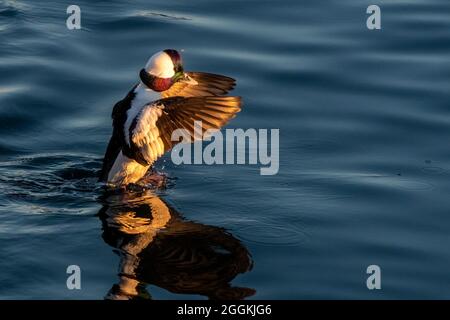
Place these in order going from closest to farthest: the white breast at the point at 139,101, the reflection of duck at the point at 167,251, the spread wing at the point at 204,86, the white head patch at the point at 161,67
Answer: the reflection of duck at the point at 167,251 < the white breast at the point at 139,101 < the white head patch at the point at 161,67 < the spread wing at the point at 204,86

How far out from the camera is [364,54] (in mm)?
12883

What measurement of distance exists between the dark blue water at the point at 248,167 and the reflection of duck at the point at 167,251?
2cm

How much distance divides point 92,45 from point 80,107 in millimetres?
1811

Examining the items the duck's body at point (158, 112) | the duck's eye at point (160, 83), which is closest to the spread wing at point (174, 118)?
the duck's body at point (158, 112)

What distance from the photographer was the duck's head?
987cm

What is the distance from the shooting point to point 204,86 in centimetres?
1027

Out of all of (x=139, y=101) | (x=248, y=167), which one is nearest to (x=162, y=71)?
(x=139, y=101)

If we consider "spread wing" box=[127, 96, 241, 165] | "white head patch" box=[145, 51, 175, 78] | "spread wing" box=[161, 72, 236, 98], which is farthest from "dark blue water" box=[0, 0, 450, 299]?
"white head patch" box=[145, 51, 175, 78]

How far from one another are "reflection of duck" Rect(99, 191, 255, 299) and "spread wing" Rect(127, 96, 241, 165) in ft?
1.72

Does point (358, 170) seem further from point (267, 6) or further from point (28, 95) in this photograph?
point (267, 6)

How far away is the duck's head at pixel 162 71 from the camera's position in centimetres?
987

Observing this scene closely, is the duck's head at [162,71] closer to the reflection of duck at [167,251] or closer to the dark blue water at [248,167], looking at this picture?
the dark blue water at [248,167]

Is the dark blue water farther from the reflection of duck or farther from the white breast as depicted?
the white breast
